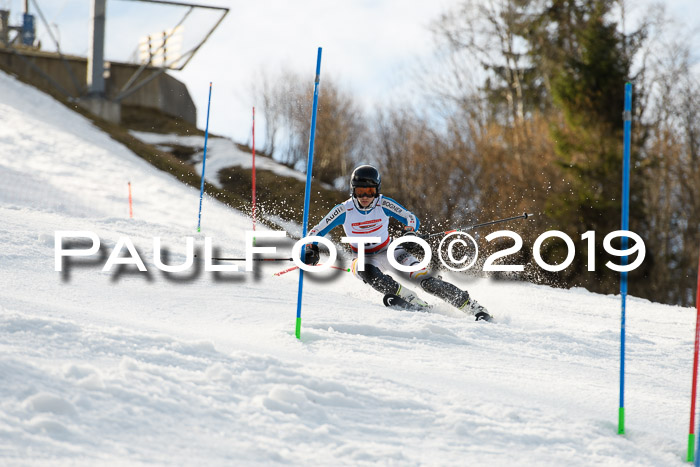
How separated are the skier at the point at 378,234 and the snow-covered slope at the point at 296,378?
1.27 feet

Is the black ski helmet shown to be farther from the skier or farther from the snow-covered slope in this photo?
the snow-covered slope

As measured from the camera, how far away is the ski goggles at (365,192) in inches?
244

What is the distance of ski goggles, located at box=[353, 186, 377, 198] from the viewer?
6188 mm

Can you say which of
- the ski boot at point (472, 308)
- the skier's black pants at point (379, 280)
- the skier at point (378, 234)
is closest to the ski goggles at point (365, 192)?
the skier at point (378, 234)

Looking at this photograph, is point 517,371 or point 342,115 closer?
point 517,371

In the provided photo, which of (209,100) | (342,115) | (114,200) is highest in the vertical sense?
(342,115)

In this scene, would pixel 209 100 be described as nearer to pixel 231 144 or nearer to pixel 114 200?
pixel 114 200

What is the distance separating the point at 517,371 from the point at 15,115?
1904cm

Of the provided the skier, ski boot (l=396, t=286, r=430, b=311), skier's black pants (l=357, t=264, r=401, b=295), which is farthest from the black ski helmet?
ski boot (l=396, t=286, r=430, b=311)

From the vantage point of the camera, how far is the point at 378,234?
6.39 m

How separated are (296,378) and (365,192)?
3.30 m

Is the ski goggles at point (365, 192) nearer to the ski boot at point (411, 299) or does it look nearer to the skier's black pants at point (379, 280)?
the skier's black pants at point (379, 280)

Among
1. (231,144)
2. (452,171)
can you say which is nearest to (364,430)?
(452,171)

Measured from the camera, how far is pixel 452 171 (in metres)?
20.0
